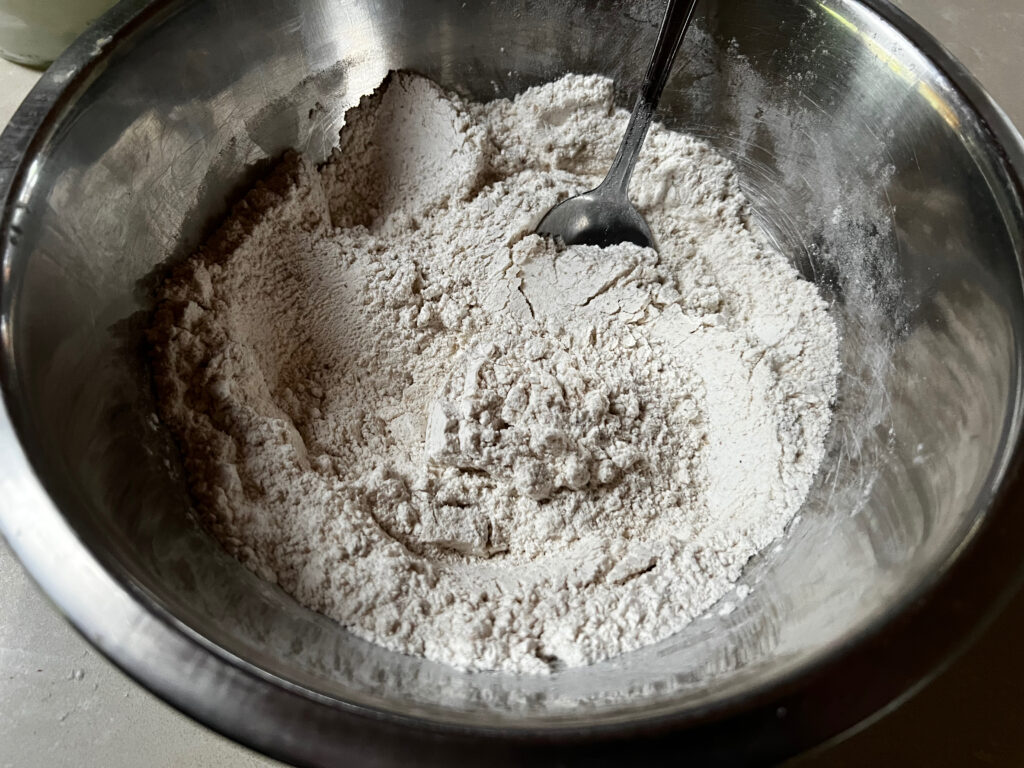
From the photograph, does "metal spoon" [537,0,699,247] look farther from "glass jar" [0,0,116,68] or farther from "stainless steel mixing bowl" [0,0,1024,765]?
"glass jar" [0,0,116,68]

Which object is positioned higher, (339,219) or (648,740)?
(648,740)

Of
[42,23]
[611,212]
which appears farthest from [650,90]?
[42,23]

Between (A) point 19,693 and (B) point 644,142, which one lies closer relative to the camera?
(A) point 19,693

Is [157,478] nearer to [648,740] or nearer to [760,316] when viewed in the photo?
[648,740]

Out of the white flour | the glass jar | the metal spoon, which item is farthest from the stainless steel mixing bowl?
the glass jar

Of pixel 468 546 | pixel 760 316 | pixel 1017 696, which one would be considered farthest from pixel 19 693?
pixel 1017 696

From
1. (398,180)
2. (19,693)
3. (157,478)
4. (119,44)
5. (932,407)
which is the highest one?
(932,407)

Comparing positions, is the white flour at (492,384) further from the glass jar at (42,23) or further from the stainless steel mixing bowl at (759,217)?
the glass jar at (42,23)

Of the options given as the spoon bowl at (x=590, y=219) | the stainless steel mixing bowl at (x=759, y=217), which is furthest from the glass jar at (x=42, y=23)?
the spoon bowl at (x=590, y=219)
